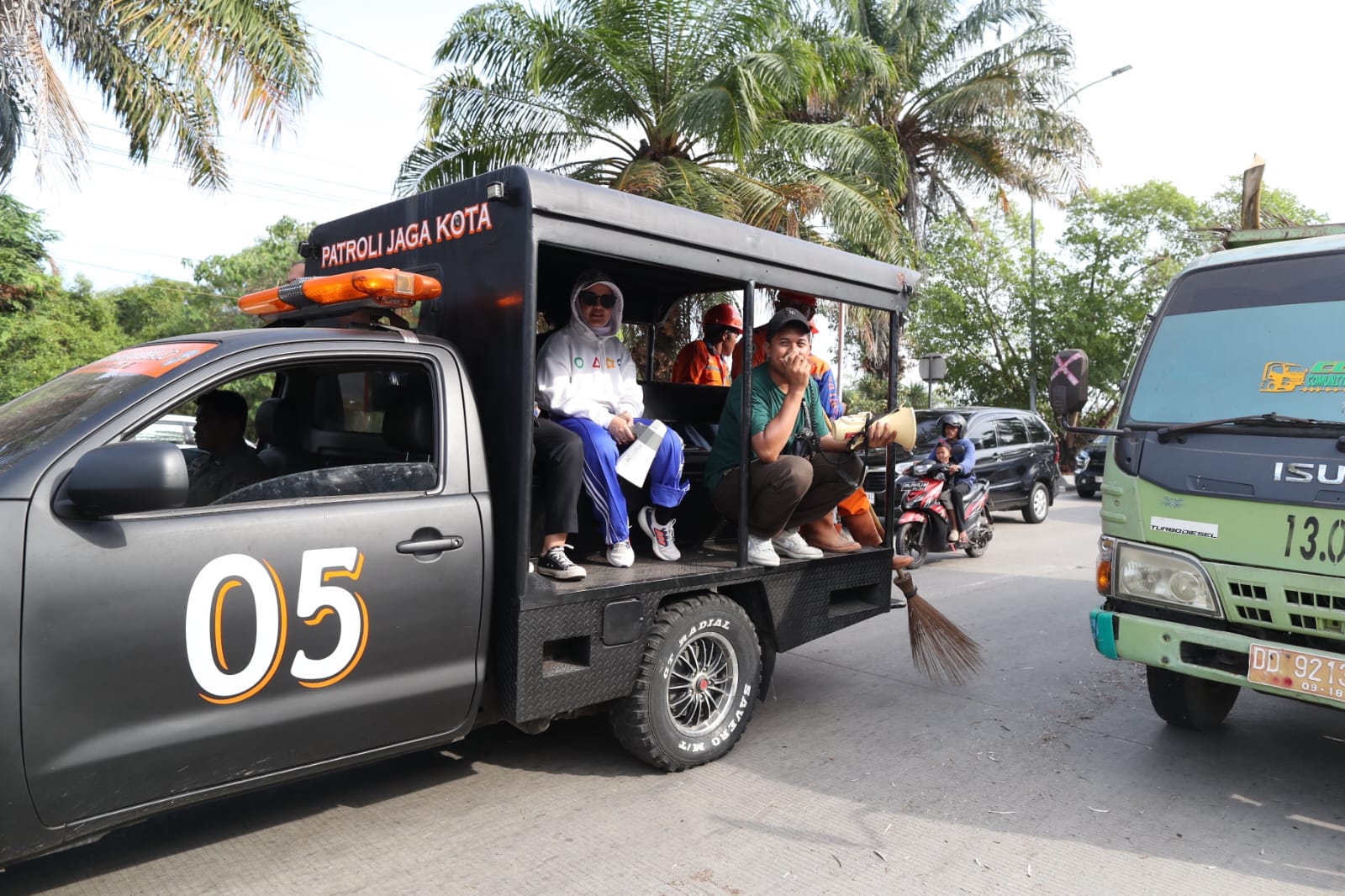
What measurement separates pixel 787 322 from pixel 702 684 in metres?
1.76

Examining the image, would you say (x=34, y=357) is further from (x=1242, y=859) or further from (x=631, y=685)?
(x=1242, y=859)

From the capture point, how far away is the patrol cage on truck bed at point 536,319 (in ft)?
11.4

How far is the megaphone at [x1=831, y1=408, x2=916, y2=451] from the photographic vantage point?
15.3 feet

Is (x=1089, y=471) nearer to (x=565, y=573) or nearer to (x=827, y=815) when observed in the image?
(x=827, y=815)

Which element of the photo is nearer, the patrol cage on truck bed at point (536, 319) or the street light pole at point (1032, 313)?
the patrol cage on truck bed at point (536, 319)

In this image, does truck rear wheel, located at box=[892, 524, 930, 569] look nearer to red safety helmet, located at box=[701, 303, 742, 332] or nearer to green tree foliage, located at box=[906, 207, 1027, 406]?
red safety helmet, located at box=[701, 303, 742, 332]

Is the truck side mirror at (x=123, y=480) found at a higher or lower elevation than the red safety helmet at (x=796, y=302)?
lower

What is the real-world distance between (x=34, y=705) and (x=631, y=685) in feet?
6.90

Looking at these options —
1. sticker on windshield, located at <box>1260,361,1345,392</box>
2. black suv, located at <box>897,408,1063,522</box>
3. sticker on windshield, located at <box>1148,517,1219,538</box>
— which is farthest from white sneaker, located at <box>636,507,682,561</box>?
black suv, located at <box>897,408,1063,522</box>

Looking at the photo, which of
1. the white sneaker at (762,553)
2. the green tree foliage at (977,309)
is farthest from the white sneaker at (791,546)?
the green tree foliage at (977,309)

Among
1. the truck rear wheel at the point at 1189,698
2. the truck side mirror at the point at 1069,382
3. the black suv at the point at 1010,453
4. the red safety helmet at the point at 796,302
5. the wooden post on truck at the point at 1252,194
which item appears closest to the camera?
the truck rear wheel at the point at 1189,698

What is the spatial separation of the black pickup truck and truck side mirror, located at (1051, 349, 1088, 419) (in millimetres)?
1142

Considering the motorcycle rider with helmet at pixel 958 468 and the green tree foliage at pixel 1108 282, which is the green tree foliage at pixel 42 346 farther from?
the green tree foliage at pixel 1108 282

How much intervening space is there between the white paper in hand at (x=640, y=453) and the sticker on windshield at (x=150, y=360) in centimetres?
175
